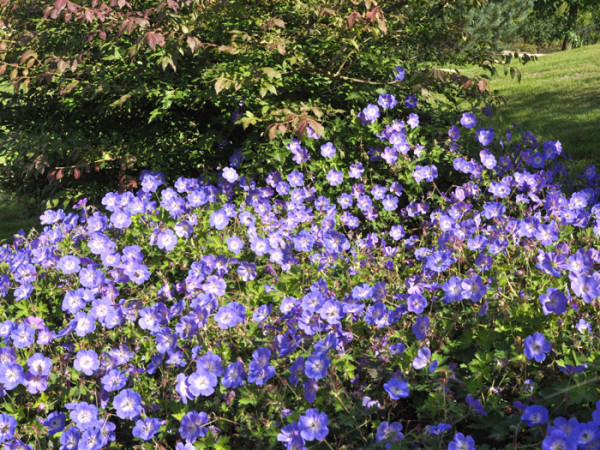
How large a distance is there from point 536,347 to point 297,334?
786 millimetres

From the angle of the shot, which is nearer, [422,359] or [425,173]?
[422,359]

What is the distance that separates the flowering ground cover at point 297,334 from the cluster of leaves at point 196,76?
75 centimetres

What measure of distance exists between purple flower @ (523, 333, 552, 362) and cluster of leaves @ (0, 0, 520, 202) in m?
1.83

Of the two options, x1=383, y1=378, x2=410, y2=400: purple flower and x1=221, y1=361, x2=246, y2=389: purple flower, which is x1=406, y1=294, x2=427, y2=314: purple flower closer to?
x1=383, y1=378, x2=410, y2=400: purple flower

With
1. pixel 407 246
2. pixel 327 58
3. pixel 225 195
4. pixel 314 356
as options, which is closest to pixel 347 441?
pixel 314 356

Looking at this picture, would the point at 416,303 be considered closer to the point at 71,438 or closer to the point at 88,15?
the point at 71,438

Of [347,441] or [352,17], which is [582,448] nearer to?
[347,441]

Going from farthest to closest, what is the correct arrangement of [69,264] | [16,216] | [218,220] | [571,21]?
1. [571,21]
2. [16,216]
3. [218,220]
4. [69,264]

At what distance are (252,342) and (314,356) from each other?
403 millimetres

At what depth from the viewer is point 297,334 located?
1.94 metres

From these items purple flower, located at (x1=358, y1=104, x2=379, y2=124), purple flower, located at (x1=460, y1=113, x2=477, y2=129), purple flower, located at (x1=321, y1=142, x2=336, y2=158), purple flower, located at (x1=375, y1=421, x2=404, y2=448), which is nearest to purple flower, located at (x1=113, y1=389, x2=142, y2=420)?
purple flower, located at (x1=375, y1=421, x2=404, y2=448)

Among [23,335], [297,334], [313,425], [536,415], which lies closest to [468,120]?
[297,334]

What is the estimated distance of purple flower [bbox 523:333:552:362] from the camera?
1538 millimetres

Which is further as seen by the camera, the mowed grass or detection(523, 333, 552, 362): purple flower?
the mowed grass
